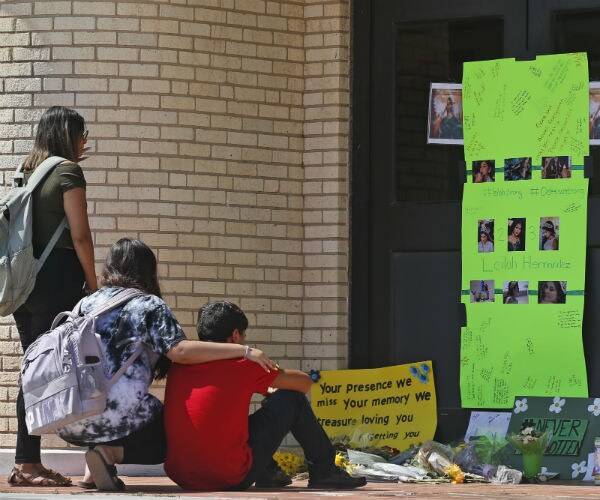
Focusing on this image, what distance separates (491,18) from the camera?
9.22 meters

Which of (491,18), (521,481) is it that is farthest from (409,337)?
(491,18)

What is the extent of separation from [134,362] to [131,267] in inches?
17.9

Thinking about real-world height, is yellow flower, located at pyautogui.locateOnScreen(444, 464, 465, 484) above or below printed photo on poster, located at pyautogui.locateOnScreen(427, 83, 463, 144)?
below

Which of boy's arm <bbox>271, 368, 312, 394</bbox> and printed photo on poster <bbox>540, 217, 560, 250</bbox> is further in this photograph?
printed photo on poster <bbox>540, 217, 560, 250</bbox>

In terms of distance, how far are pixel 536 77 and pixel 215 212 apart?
2149 mm

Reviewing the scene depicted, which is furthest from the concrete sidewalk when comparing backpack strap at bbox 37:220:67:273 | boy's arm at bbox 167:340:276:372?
backpack strap at bbox 37:220:67:273

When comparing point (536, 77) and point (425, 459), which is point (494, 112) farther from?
point (425, 459)

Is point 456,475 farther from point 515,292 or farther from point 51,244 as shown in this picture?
point 51,244

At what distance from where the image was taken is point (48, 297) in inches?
289

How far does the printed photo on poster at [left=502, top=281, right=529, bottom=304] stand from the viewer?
8977mm

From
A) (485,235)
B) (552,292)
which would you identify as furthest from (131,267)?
(552,292)

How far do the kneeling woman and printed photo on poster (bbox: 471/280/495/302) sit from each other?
8.76ft

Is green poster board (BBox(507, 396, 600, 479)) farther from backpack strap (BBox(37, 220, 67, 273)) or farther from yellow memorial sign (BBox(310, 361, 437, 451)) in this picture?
backpack strap (BBox(37, 220, 67, 273))

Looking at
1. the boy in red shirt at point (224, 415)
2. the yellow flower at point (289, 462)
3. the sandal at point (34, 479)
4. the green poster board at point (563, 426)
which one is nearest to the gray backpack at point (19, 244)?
the sandal at point (34, 479)
